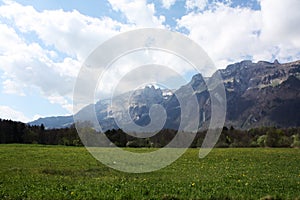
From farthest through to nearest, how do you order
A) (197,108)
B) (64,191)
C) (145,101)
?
(145,101), (197,108), (64,191)

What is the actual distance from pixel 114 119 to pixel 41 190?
1828 centimetres

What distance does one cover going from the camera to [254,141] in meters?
116

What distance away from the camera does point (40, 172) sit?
91.4ft

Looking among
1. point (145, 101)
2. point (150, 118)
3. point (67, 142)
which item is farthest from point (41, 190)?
point (67, 142)

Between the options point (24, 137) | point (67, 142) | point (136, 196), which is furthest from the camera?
point (24, 137)

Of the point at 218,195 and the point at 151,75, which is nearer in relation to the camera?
the point at 218,195

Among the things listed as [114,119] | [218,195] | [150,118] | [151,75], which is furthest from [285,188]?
[114,119]

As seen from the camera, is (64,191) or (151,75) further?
(151,75)

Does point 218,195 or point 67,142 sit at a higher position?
point 67,142

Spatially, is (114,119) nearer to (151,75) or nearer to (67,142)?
(151,75)

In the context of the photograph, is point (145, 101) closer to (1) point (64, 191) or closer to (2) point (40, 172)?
(2) point (40, 172)

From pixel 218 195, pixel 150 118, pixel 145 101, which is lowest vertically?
pixel 218 195

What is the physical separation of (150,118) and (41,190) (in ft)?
59.9

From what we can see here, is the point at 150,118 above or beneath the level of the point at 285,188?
above
